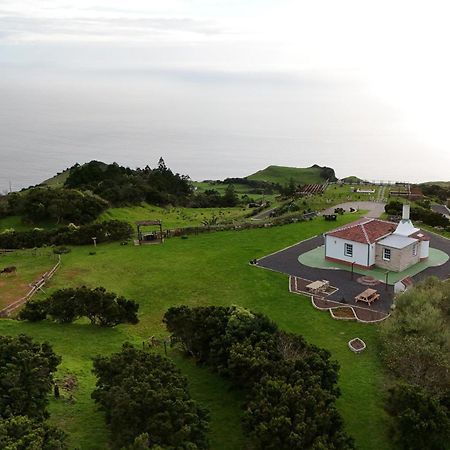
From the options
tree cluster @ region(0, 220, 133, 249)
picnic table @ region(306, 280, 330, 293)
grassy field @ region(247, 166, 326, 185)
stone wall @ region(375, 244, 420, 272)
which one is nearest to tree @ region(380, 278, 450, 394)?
picnic table @ region(306, 280, 330, 293)

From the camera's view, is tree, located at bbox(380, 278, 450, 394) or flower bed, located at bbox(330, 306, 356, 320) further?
flower bed, located at bbox(330, 306, 356, 320)

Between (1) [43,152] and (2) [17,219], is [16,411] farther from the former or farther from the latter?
(1) [43,152]

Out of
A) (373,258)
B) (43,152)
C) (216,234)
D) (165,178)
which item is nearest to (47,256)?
(216,234)

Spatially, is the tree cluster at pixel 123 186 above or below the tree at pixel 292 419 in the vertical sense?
above

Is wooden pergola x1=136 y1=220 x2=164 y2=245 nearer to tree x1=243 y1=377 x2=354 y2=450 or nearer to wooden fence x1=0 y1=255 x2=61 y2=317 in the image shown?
wooden fence x1=0 y1=255 x2=61 y2=317

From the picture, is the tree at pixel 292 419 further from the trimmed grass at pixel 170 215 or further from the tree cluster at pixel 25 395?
the trimmed grass at pixel 170 215

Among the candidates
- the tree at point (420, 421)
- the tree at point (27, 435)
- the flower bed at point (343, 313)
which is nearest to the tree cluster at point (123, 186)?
the flower bed at point (343, 313)
